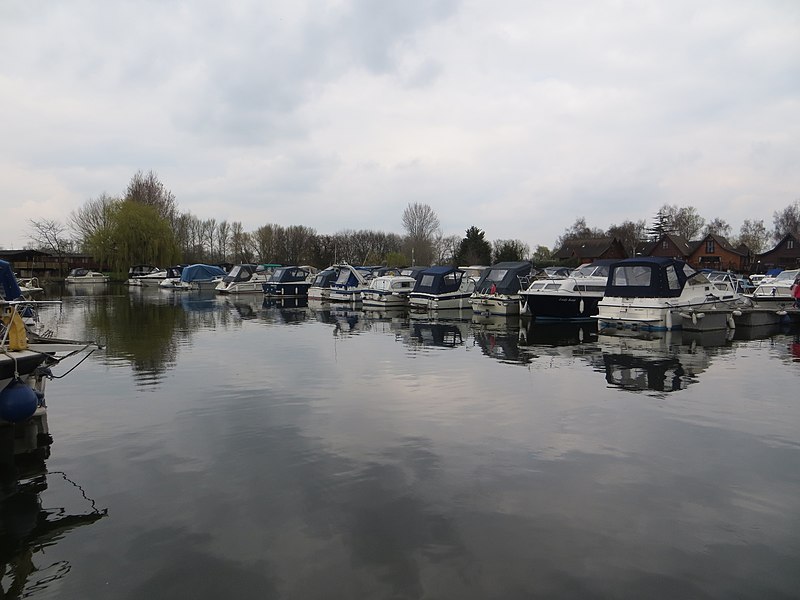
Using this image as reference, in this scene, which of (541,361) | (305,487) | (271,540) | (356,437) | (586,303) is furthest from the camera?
(586,303)

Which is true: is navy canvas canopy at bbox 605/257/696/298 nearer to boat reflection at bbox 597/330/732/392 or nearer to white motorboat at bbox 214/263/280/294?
boat reflection at bbox 597/330/732/392

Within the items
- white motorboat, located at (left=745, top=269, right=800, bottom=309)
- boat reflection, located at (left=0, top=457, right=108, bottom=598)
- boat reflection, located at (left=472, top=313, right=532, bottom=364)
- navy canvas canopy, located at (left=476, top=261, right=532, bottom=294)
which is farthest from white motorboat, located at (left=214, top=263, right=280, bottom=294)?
boat reflection, located at (left=0, top=457, right=108, bottom=598)

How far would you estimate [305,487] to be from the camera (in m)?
6.99

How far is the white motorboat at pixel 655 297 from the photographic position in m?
22.4

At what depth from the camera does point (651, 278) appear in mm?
23125

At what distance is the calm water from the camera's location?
201 inches

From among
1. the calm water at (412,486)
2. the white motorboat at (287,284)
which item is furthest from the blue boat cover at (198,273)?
the calm water at (412,486)

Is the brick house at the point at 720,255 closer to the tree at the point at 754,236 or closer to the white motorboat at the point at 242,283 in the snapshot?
the tree at the point at 754,236

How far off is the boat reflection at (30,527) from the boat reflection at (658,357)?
35.2ft

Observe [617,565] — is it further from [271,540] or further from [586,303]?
[586,303]

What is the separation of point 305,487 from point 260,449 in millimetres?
1684

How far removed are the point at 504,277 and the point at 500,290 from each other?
2.91 ft

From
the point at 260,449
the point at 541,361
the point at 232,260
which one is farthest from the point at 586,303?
the point at 232,260

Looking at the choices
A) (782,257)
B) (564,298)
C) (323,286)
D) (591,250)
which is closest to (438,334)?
(564,298)
